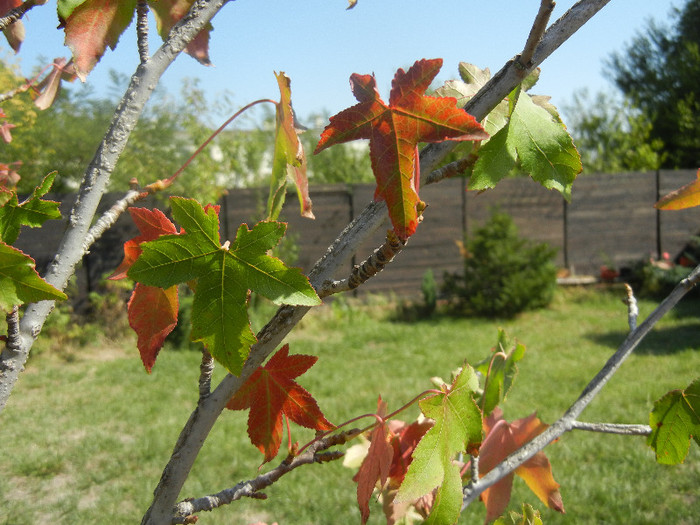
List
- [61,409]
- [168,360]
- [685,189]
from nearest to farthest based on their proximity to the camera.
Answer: [685,189] < [61,409] < [168,360]

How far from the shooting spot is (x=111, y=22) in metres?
0.62

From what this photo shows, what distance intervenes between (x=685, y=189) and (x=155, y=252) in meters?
0.62

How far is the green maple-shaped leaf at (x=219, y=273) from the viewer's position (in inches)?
20.4

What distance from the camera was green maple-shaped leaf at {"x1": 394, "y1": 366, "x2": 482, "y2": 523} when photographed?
2.06 ft

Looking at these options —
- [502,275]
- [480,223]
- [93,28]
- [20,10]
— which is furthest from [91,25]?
[480,223]

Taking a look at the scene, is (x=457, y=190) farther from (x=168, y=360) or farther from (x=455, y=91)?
(x=455, y=91)

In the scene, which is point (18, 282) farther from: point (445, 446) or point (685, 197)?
point (685, 197)

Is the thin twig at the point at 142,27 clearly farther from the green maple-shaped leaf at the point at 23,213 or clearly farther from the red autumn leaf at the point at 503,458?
the red autumn leaf at the point at 503,458

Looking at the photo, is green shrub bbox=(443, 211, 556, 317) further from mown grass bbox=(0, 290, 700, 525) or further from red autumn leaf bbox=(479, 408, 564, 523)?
red autumn leaf bbox=(479, 408, 564, 523)

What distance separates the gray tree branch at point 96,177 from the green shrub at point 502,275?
727cm

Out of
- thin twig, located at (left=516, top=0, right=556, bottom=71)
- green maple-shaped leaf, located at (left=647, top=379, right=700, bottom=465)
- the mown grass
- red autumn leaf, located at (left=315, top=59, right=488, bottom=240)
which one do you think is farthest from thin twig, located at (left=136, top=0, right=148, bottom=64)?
the mown grass

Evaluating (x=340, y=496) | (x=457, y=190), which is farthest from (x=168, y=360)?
(x=457, y=190)

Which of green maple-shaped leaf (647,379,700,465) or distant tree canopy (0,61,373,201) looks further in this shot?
distant tree canopy (0,61,373,201)

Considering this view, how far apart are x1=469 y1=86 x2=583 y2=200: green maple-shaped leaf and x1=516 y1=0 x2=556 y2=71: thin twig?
0.09 meters
